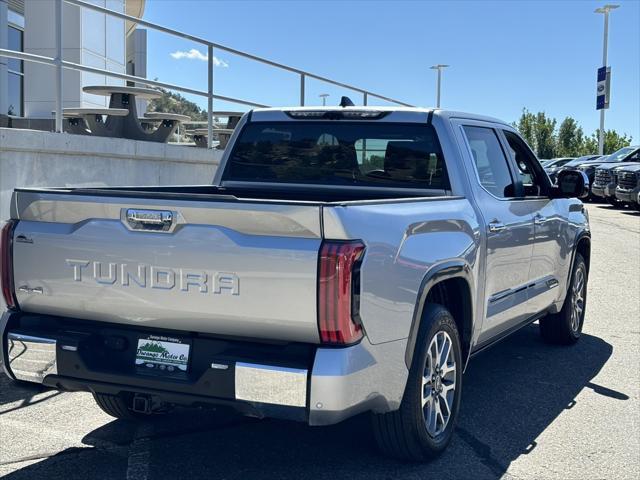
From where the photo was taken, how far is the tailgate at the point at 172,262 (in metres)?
3.37

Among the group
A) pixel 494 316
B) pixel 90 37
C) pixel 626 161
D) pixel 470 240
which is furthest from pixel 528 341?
pixel 626 161

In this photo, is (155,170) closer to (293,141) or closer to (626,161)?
(293,141)

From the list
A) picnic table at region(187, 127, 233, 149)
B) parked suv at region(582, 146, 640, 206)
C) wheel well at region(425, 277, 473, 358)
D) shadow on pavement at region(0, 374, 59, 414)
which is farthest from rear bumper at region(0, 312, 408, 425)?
parked suv at region(582, 146, 640, 206)

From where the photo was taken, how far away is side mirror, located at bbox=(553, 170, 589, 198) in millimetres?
6320

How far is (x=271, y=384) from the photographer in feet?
11.1

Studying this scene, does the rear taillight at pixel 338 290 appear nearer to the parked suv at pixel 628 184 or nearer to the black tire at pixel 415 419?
the black tire at pixel 415 419

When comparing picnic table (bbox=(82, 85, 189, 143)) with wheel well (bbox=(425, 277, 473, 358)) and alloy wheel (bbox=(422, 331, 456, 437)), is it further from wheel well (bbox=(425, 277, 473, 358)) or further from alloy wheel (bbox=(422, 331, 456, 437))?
alloy wheel (bbox=(422, 331, 456, 437))

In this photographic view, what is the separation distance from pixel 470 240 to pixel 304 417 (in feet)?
5.76

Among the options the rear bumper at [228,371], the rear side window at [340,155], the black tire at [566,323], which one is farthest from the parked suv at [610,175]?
the rear bumper at [228,371]

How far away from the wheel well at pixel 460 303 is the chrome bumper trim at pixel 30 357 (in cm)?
208

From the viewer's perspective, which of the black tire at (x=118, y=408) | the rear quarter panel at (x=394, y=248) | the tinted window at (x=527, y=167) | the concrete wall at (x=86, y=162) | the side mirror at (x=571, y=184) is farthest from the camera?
the concrete wall at (x=86, y=162)

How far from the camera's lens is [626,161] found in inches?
1059

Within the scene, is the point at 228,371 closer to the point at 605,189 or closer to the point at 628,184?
the point at 628,184

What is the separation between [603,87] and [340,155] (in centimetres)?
3919
